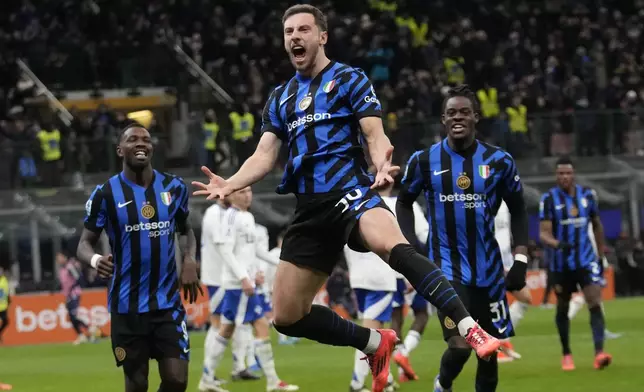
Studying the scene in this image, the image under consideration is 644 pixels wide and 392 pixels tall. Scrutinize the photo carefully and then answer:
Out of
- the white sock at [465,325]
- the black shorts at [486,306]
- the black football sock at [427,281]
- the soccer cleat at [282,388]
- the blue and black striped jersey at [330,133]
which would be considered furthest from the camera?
the soccer cleat at [282,388]

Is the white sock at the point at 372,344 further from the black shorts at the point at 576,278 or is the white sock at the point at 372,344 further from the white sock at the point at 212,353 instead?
the black shorts at the point at 576,278

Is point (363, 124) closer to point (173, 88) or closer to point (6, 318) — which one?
point (6, 318)

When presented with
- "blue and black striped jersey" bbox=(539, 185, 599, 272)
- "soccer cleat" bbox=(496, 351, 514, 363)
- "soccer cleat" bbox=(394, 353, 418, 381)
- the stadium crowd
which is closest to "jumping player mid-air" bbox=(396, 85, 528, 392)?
"soccer cleat" bbox=(394, 353, 418, 381)

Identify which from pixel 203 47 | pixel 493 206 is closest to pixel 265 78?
pixel 203 47

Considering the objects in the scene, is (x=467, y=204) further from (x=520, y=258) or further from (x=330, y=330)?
(x=330, y=330)

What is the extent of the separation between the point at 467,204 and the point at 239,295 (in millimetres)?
4991

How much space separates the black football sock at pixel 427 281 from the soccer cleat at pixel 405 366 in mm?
6649

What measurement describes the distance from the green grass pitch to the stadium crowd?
253 inches

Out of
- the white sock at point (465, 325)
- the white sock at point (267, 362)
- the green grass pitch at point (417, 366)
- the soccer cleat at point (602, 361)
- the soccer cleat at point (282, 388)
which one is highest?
the white sock at point (465, 325)

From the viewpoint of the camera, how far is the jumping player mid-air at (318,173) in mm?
7516

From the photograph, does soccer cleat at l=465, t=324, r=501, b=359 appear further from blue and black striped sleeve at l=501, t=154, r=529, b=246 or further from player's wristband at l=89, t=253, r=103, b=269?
player's wristband at l=89, t=253, r=103, b=269

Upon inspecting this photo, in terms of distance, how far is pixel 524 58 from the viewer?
110 feet

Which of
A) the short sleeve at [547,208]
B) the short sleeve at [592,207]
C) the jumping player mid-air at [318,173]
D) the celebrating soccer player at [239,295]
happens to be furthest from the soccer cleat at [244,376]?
the jumping player mid-air at [318,173]

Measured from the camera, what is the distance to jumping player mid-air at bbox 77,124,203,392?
916 cm
